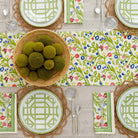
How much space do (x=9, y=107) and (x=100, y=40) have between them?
0.57m

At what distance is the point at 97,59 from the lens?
35.6 inches

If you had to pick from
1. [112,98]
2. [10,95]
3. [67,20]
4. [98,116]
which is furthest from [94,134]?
[67,20]

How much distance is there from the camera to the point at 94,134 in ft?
2.94

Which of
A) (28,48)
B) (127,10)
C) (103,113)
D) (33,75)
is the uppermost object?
(127,10)

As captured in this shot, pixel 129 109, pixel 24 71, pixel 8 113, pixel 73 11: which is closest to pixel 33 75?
pixel 24 71

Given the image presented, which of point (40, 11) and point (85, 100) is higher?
point (40, 11)

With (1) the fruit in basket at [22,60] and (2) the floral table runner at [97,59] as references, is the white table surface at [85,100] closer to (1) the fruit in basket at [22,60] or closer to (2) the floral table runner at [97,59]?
(2) the floral table runner at [97,59]

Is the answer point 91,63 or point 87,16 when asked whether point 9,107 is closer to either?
point 91,63

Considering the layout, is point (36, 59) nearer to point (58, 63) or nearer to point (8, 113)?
point (58, 63)

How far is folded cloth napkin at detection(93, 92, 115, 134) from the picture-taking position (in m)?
0.87

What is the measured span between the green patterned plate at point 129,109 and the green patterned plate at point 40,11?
1.72 feet

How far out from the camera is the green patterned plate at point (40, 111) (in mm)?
880

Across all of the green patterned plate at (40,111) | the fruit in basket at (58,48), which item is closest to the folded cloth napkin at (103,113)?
the green patterned plate at (40,111)

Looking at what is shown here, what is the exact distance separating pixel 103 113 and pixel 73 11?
54cm
